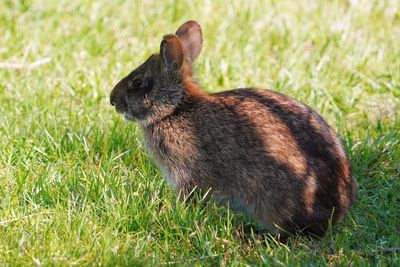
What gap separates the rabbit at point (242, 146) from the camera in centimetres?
510

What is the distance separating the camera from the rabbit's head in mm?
5633

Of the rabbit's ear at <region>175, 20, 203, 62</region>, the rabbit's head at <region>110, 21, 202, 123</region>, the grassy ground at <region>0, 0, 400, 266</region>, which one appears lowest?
the grassy ground at <region>0, 0, 400, 266</region>

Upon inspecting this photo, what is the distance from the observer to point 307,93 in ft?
23.6

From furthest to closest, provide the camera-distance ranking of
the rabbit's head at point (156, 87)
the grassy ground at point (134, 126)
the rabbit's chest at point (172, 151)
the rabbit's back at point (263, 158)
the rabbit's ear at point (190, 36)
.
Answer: the rabbit's ear at point (190, 36) < the rabbit's head at point (156, 87) < the rabbit's chest at point (172, 151) < the rabbit's back at point (263, 158) < the grassy ground at point (134, 126)

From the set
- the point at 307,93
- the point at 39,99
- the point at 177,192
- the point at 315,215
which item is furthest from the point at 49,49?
the point at 315,215

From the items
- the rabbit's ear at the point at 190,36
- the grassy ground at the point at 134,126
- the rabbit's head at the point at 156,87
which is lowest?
the grassy ground at the point at 134,126

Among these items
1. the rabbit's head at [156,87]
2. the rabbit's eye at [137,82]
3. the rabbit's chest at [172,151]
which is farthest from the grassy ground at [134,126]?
the rabbit's eye at [137,82]

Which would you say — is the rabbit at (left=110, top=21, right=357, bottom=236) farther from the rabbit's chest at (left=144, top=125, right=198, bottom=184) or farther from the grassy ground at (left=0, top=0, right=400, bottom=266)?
the grassy ground at (left=0, top=0, right=400, bottom=266)

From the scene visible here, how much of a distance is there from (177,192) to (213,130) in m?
0.43

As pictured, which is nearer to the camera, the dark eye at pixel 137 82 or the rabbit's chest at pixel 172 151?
the rabbit's chest at pixel 172 151

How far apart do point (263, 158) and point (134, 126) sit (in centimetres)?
147

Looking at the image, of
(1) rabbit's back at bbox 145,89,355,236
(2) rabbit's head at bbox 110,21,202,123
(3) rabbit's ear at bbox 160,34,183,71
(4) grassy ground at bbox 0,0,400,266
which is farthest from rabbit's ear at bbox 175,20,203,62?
(4) grassy ground at bbox 0,0,400,266

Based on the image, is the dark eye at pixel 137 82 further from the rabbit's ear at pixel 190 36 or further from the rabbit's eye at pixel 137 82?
the rabbit's ear at pixel 190 36

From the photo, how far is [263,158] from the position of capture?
203 inches
